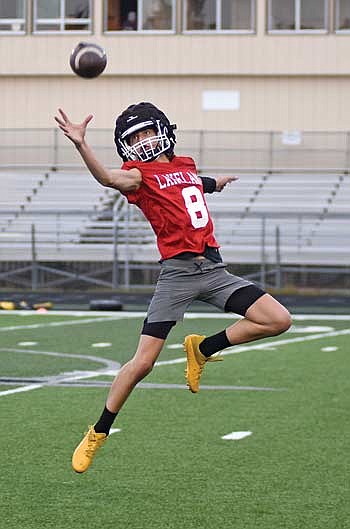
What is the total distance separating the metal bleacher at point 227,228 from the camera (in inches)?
1011

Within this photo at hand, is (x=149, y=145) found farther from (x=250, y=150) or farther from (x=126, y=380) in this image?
(x=250, y=150)

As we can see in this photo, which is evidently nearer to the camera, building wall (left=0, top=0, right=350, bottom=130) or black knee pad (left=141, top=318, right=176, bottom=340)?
black knee pad (left=141, top=318, right=176, bottom=340)

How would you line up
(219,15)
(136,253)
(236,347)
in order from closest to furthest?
1. (236,347)
2. (136,253)
3. (219,15)

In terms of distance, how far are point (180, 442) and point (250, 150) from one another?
22.9 metres

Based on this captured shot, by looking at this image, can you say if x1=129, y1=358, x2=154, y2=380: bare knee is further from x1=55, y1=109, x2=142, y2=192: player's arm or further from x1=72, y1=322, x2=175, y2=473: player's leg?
x1=55, y1=109, x2=142, y2=192: player's arm

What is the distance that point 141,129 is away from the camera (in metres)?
7.44

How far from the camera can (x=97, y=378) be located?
40.7ft

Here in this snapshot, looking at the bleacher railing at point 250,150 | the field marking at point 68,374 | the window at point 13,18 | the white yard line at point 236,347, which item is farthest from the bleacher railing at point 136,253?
the field marking at point 68,374

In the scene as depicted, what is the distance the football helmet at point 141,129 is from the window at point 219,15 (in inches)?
995

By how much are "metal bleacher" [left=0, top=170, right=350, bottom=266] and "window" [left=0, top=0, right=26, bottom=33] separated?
579 cm

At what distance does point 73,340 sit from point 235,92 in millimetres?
17507

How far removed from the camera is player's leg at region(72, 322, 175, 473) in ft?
23.8

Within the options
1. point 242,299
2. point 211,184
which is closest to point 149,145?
point 211,184

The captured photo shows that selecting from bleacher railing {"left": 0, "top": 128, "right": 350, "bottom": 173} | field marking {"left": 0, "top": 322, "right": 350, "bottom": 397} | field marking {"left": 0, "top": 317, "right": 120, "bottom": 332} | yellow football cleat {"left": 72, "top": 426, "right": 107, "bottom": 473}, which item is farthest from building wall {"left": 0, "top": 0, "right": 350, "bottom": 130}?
yellow football cleat {"left": 72, "top": 426, "right": 107, "bottom": 473}
